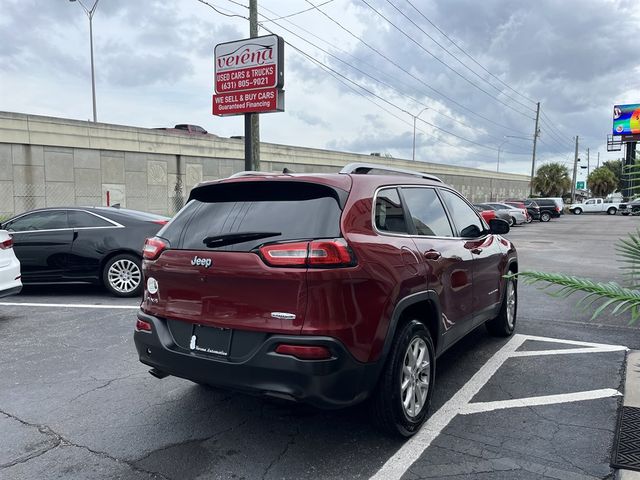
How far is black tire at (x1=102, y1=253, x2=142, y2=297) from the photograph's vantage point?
26.3 ft

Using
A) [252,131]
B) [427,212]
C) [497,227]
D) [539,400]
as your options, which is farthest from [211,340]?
[252,131]

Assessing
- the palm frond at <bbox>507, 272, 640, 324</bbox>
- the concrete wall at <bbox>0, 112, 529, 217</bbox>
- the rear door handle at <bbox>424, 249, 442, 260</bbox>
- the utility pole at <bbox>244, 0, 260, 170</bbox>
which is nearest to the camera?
the palm frond at <bbox>507, 272, 640, 324</bbox>

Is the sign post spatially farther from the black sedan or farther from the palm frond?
the palm frond

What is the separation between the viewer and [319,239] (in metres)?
2.96

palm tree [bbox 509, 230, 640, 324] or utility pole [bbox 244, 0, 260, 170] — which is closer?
palm tree [bbox 509, 230, 640, 324]

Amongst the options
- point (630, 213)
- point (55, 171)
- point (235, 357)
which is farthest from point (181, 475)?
point (55, 171)

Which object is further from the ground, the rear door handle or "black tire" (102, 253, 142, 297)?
the rear door handle

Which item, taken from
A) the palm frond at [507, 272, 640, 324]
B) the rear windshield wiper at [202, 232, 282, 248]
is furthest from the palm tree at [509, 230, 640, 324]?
the rear windshield wiper at [202, 232, 282, 248]

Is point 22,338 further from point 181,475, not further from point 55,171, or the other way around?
point 55,171

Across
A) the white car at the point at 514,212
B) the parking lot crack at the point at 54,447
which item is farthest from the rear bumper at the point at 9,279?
the white car at the point at 514,212

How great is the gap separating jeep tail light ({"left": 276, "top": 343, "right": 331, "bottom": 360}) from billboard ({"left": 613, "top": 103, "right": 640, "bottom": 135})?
77.2 metres

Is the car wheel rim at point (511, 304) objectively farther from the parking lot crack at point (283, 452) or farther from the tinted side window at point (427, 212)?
the parking lot crack at point (283, 452)

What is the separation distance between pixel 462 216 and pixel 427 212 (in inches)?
35.1

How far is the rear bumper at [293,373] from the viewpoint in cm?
285
